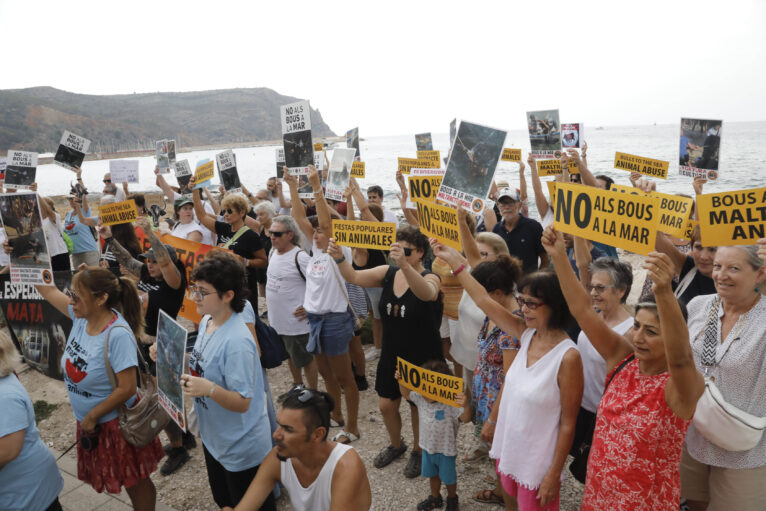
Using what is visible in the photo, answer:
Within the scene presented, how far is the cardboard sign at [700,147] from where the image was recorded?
578 centimetres

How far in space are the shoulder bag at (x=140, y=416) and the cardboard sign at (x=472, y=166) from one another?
2.76 m

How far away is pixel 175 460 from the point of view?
16.2 ft

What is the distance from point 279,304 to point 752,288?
416cm

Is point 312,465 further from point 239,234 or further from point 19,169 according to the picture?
point 19,169

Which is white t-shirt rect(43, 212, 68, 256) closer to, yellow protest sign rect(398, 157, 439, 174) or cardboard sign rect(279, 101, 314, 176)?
cardboard sign rect(279, 101, 314, 176)

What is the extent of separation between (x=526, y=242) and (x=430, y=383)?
3.08 metres

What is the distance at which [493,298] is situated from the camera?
Result: 143 inches

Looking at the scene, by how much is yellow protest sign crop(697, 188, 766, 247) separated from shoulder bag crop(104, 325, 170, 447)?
4058 mm

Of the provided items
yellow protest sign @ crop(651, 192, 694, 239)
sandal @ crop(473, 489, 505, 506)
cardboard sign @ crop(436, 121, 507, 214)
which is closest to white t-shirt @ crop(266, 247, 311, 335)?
cardboard sign @ crop(436, 121, 507, 214)

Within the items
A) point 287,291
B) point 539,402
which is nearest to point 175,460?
point 287,291

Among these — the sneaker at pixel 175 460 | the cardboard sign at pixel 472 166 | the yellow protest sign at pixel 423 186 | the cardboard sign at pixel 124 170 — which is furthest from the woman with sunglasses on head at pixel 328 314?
the cardboard sign at pixel 124 170

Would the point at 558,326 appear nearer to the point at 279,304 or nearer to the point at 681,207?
the point at 681,207

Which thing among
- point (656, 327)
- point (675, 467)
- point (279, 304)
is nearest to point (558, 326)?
point (656, 327)

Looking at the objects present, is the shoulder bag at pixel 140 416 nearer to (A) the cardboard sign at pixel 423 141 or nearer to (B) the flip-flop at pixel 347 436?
(B) the flip-flop at pixel 347 436
